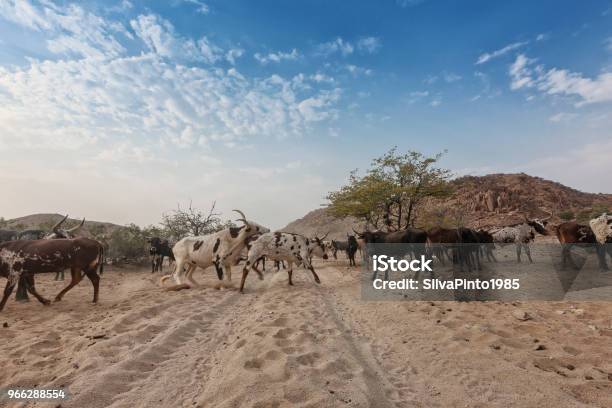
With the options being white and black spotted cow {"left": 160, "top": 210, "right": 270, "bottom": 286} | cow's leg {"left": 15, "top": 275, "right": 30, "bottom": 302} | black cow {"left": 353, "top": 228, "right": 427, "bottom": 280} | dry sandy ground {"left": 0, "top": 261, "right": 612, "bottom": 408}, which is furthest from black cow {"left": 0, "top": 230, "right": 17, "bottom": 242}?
black cow {"left": 353, "top": 228, "right": 427, "bottom": 280}

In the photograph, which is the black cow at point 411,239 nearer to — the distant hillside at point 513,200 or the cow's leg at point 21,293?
the cow's leg at point 21,293

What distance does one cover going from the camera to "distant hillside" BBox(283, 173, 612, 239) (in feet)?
139

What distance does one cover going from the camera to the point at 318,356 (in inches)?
163

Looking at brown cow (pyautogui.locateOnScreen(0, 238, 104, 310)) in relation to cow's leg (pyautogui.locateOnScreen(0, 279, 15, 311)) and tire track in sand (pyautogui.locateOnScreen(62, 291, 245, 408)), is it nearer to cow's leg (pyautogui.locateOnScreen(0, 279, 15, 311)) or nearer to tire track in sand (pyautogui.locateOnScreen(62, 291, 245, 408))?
cow's leg (pyautogui.locateOnScreen(0, 279, 15, 311))

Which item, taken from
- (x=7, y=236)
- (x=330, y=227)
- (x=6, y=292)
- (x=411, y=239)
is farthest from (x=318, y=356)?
(x=330, y=227)

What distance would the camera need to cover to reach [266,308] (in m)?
7.46

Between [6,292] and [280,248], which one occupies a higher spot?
[280,248]

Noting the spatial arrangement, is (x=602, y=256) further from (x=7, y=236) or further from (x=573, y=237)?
(x=7, y=236)

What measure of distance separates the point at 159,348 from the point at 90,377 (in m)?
1.11

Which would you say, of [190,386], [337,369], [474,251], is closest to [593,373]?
[337,369]

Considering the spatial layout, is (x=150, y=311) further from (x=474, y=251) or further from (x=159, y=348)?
(x=474, y=251)

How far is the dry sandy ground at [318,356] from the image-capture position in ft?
10.5

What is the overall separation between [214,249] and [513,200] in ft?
160

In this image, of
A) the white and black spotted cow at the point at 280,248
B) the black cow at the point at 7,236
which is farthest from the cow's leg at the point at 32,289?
the black cow at the point at 7,236
